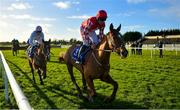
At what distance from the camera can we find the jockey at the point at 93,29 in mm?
8016

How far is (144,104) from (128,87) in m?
2.66

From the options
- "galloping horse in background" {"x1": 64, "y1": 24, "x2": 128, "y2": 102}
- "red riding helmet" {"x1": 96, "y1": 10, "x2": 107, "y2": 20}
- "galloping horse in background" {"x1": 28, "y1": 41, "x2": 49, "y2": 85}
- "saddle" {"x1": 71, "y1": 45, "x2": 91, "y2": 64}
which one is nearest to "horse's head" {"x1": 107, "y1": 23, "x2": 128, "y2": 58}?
"galloping horse in background" {"x1": 64, "y1": 24, "x2": 128, "y2": 102}

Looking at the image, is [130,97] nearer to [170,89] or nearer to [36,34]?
[170,89]

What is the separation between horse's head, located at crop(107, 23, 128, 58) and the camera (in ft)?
22.8

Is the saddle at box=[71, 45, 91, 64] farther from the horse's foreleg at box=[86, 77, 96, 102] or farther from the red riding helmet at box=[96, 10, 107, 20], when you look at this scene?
the red riding helmet at box=[96, 10, 107, 20]

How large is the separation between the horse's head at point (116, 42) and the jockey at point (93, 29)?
833 millimetres

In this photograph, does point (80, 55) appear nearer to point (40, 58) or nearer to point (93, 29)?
point (93, 29)

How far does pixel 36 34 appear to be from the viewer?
41.5ft

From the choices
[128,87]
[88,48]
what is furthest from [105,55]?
[128,87]

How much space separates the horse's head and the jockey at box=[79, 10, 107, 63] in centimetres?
83

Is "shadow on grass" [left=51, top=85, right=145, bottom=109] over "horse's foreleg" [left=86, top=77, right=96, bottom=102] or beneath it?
beneath

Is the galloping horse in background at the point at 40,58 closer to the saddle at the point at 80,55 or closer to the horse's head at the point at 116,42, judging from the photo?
the saddle at the point at 80,55

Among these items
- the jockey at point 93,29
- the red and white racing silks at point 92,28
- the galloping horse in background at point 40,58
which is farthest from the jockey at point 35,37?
the red and white racing silks at point 92,28

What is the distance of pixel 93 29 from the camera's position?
8.32 meters
